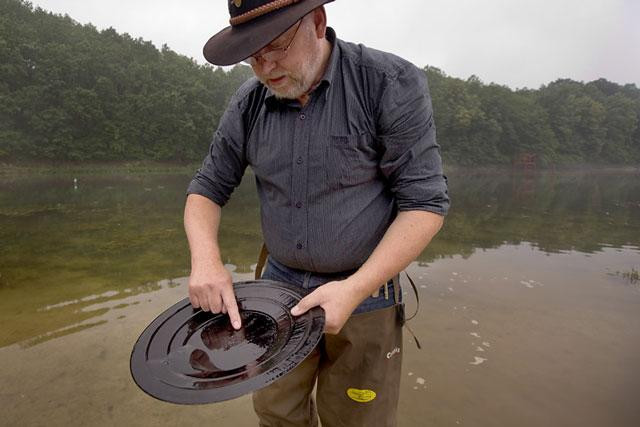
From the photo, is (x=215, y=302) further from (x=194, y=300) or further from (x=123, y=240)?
(x=123, y=240)

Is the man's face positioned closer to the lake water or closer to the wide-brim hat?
the wide-brim hat

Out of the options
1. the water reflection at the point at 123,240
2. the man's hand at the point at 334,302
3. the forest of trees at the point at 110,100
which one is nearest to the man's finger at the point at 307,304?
the man's hand at the point at 334,302

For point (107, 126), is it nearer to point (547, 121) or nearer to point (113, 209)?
point (113, 209)

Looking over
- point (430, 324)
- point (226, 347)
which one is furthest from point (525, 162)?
point (226, 347)

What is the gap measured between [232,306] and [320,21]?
1.31m

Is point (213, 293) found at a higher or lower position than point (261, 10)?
lower

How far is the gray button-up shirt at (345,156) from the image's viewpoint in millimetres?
1736

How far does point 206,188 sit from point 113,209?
49.9 feet

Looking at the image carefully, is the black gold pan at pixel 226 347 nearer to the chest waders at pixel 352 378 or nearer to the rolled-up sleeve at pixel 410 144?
the chest waders at pixel 352 378

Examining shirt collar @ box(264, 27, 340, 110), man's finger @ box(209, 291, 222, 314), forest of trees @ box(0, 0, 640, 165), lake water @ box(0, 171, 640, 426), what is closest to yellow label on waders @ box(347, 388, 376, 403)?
man's finger @ box(209, 291, 222, 314)

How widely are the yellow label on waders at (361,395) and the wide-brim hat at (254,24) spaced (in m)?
1.64

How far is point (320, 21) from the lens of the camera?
1751 mm

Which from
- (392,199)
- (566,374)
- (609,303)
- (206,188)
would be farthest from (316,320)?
(609,303)

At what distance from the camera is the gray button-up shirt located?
174 centimetres
